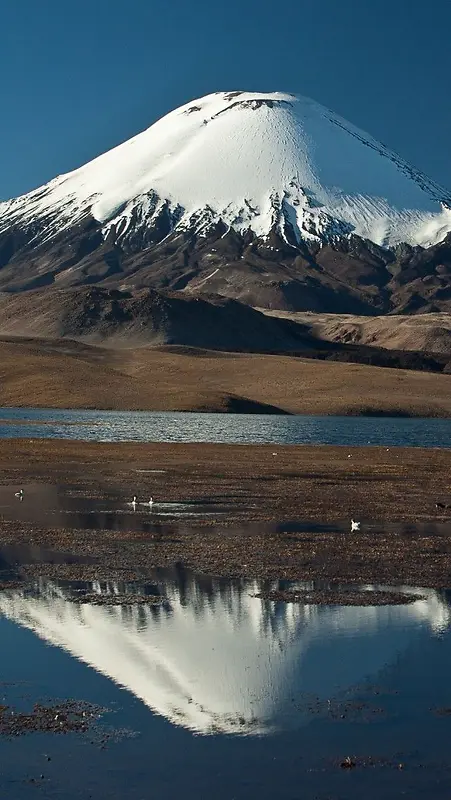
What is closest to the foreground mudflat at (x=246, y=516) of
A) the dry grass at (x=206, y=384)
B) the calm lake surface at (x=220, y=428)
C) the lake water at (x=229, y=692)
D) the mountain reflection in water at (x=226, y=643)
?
the mountain reflection in water at (x=226, y=643)

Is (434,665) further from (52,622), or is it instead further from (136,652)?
(52,622)

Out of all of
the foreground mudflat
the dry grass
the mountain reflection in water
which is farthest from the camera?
the dry grass

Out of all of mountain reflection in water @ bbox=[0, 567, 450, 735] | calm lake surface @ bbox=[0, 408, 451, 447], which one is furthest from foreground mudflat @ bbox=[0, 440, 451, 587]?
calm lake surface @ bbox=[0, 408, 451, 447]

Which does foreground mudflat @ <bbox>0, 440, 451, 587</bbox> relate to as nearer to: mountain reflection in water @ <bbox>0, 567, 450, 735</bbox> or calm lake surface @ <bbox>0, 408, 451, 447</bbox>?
mountain reflection in water @ <bbox>0, 567, 450, 735</bbox>

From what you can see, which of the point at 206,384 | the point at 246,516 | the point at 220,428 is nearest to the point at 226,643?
the point at 246,516

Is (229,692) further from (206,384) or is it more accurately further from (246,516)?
(206,384)

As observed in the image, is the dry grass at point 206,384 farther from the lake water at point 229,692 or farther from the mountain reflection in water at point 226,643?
the lake water at point 229,692
